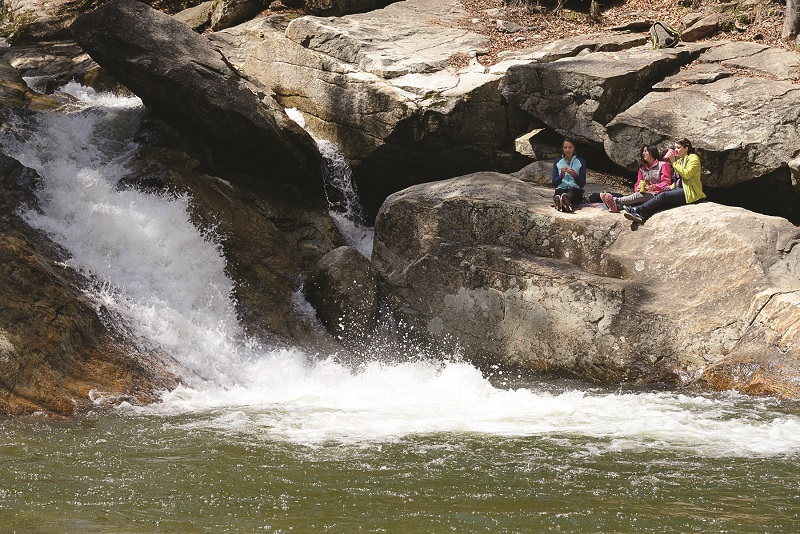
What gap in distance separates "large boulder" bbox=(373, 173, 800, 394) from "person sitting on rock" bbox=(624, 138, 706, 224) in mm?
168

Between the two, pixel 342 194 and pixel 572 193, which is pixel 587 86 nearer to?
pixel 572 193

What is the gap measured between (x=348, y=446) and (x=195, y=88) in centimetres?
802

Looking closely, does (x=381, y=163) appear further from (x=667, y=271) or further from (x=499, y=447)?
(x=499, y=447)

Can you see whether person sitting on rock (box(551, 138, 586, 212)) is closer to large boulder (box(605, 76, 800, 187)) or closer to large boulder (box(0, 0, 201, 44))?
large boulder (box(605, 76, 800, 187))

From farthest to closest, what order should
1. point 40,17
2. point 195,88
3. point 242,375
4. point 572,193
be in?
point 40,17, point 195,88, point 572,193, point 242,375

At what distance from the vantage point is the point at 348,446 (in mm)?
6727

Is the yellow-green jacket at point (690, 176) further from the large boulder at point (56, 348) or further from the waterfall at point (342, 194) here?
the large boulder at point (56, 348)

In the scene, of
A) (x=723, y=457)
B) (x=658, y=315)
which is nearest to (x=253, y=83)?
(x=658, y=315)

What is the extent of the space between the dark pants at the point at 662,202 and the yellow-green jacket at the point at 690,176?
9 centimetres

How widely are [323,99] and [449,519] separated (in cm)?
1122

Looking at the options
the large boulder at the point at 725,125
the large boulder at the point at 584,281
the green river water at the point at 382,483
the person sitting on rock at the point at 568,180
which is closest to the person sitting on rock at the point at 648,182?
the large boulder at the point at 584,281

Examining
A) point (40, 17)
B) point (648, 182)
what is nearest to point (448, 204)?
point (648, 182)

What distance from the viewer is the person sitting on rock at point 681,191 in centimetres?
1098

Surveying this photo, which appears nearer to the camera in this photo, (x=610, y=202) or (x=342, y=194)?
(x=610, y=202)
